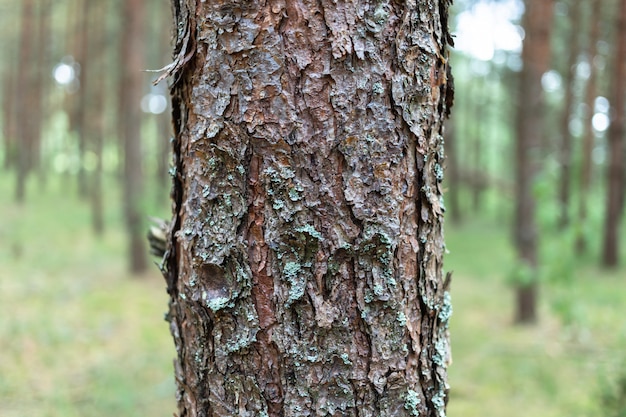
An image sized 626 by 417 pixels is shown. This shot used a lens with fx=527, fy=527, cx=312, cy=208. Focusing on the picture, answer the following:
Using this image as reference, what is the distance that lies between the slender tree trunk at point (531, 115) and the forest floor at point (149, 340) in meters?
0.60

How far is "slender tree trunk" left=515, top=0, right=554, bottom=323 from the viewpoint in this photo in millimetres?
7270

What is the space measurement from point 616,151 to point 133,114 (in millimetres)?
9791

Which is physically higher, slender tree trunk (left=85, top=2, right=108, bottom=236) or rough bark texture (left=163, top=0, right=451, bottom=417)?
slender tree trunk (left=85, top=2, right=108, bottom=236)

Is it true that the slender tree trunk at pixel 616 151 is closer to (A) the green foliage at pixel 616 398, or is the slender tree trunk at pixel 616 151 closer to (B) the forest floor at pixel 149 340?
(B) the forest floor at pixel 149 340

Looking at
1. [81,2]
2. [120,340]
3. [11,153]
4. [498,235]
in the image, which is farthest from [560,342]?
[11,153]

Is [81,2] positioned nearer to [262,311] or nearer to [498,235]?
[498,235]

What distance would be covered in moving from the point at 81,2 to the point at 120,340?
43.4 ft

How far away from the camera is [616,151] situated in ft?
36.2

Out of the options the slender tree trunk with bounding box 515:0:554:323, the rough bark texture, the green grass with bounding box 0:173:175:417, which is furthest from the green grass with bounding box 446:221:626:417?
the green grass with bounding box 0:173:175:417

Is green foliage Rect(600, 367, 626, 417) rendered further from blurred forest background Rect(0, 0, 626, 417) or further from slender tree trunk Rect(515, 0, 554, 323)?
slender tree trunk Rect(515, 0, 554, 323)

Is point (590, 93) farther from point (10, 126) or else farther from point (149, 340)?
point (10, 126)

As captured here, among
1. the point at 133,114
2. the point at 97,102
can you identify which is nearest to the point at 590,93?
the point at 133,114

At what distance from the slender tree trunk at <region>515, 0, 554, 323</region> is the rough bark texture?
21.3 feet

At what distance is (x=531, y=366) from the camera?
605 centimetres
